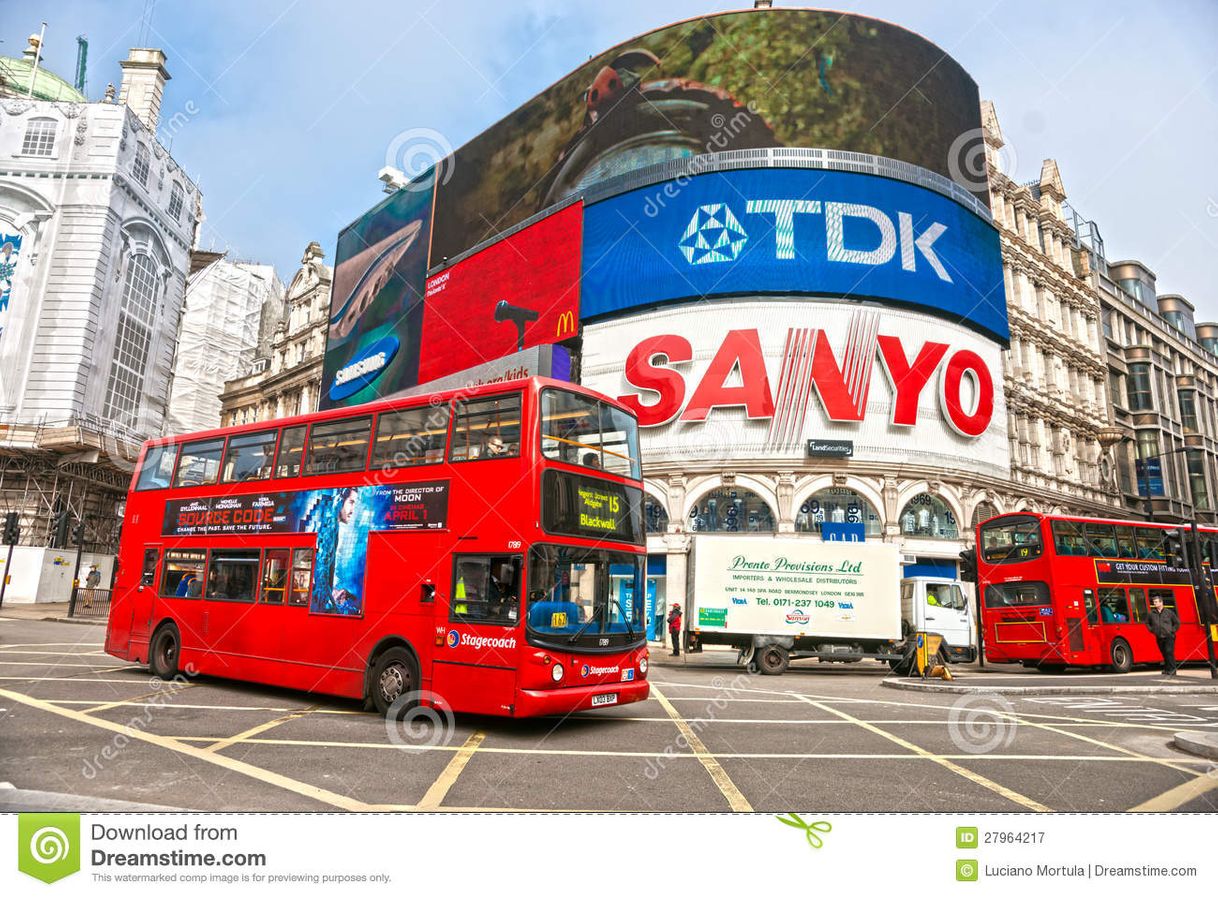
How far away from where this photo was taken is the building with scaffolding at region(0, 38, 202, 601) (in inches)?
1249

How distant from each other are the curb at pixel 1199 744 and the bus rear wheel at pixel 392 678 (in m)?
8.40

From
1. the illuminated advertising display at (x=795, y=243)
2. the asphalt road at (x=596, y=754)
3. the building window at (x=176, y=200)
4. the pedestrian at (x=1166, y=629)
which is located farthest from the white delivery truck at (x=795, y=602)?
the building window at (x=176, y=200)

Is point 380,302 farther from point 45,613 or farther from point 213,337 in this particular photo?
point 45,613

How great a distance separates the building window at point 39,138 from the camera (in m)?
30.1

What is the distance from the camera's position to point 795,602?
18.5 m

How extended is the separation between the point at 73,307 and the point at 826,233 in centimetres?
3585

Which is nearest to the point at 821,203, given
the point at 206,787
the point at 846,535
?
the point at 846,535

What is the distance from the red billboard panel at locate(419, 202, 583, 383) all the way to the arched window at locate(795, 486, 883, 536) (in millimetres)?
13682

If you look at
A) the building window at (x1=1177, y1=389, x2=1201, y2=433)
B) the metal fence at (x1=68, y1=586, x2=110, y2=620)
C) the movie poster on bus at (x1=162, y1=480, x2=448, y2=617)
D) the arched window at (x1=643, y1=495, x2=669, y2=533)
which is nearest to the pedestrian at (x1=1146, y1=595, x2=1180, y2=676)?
the arched window at (x1=643, y1=495, x2=669, y2=533)

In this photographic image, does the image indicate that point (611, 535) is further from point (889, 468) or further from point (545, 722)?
point (889, 468)

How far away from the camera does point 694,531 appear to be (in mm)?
29594

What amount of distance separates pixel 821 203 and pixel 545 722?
27891 millimetres

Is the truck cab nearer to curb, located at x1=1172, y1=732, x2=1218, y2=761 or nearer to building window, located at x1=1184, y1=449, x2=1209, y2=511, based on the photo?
building window, located at x1=1184, y1=449, x2=1209, y2=511
